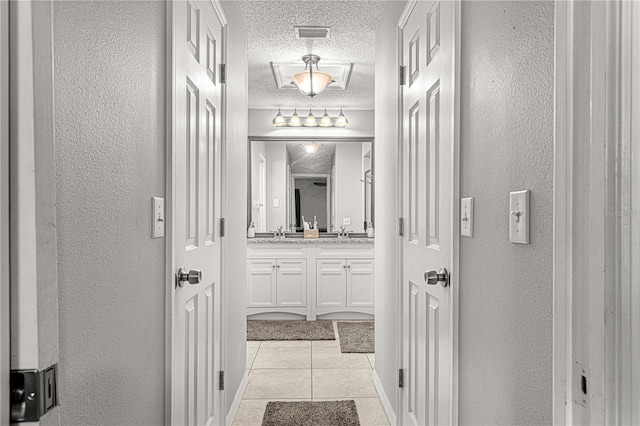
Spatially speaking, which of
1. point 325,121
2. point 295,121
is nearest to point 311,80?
point 325,121

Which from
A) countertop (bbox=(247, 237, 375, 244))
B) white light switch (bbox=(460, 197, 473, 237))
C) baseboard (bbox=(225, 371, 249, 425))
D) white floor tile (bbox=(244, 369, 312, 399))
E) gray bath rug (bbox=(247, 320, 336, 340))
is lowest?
gray bath rug (bbox=(247, 320, 336, 340))

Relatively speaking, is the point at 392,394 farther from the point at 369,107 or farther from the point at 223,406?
the point at 369,107

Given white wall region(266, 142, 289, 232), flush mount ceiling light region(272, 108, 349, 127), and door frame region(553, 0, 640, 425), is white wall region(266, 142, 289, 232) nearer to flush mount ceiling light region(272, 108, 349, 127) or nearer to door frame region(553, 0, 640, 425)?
flush mount ceiling light region(272, 108, 349, 127)

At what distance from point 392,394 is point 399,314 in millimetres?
467

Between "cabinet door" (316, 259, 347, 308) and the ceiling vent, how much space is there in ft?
7.58

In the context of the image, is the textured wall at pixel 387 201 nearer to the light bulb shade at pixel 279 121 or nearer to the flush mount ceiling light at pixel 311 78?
the flush mount ceiling light at pixel 311 78

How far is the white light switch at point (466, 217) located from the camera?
129 centimetres

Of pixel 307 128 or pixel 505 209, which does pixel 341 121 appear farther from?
pixel 505 209

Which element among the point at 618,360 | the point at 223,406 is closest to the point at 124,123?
the point at 618,360

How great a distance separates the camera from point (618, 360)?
1.93 feet

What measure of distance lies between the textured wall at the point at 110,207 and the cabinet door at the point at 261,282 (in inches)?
131

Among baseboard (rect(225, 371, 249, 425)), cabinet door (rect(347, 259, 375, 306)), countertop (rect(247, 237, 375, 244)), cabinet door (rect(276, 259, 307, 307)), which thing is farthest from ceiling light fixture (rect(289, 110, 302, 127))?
baseboard (rect(225, 371, 249, 425))

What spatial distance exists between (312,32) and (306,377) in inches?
92.8

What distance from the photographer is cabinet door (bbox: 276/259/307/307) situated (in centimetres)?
469
